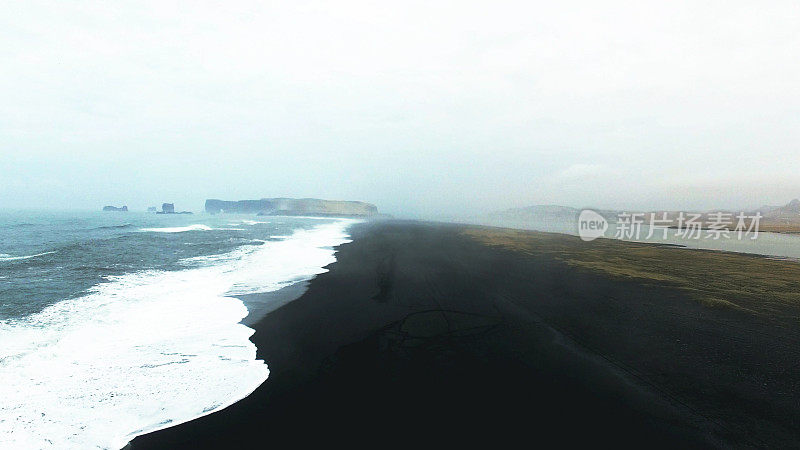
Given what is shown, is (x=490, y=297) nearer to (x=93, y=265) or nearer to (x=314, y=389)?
(x=314, y=389)

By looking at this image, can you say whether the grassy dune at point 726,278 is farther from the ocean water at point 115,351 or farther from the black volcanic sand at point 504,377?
the ocean water at point 115,351

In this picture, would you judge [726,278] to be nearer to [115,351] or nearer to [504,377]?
[504,377]

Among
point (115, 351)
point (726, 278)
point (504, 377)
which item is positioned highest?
point (726, 278)

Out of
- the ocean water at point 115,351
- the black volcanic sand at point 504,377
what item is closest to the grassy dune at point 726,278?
the black volcanic sand at point 504,377

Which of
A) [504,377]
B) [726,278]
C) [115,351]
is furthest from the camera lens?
[726,278]

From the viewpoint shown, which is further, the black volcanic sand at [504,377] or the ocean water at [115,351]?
the ocean water at [115,351]

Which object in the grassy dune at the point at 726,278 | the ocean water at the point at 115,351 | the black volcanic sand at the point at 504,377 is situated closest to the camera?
the black volcanic sand at the point at 504,377

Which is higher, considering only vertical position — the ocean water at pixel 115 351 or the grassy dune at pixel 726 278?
the grassy dune at pixel 726 278

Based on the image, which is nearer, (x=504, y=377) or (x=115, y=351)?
(x=504, y=377)

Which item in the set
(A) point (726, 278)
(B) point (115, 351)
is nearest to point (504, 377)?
(B) point (115, 351)
